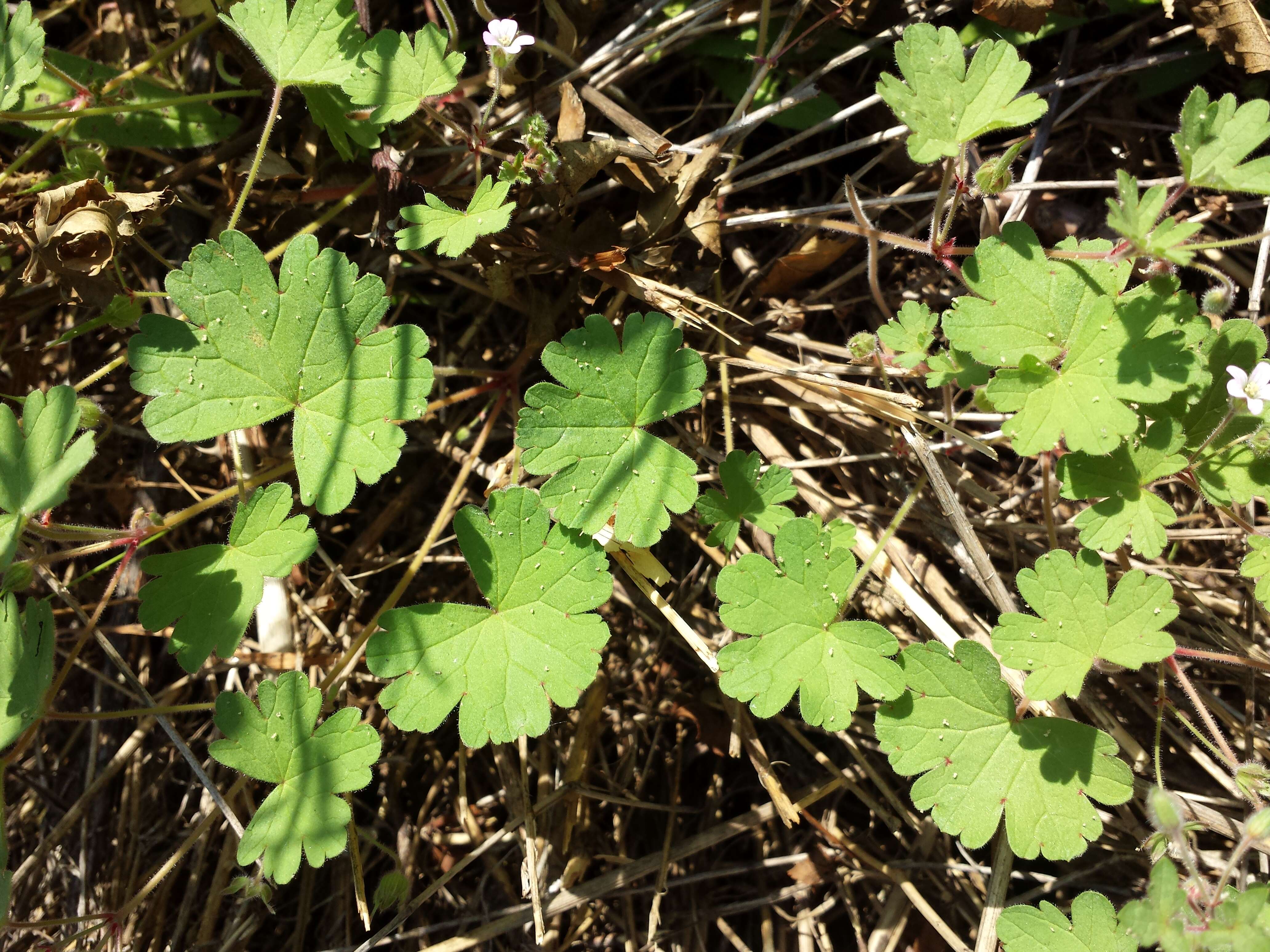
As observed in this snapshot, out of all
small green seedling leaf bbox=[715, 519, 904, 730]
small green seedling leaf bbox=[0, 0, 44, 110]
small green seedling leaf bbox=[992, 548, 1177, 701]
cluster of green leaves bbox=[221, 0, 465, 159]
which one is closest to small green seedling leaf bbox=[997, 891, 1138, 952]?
small green seedling leaf bbox=[992, 548, 1177, 701]

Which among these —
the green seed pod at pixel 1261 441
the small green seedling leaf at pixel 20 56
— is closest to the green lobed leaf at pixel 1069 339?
the green seed pod at pixel 1261 441

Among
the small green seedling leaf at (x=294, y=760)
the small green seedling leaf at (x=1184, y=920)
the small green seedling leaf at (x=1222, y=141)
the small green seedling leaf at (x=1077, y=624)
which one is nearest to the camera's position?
the small green seedling leaf at (x=1184, y=920)

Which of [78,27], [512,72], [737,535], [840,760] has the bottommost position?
[840,760]

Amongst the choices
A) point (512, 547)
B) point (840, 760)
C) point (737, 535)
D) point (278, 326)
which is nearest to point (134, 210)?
point (278, 326)

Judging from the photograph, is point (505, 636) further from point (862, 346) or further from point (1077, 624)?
point (1077, 624)

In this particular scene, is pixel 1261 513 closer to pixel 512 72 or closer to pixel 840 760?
pixel 840 760

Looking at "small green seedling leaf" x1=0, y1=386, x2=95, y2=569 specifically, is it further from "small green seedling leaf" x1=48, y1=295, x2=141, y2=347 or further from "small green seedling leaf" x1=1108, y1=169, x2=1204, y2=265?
"small green seedling leaf" x1=1108, y1=169, x2=1204, y2=265

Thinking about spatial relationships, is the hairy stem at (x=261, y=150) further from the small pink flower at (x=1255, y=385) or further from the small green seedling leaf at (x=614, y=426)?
the small pink flower at (x=1255, y=385)
